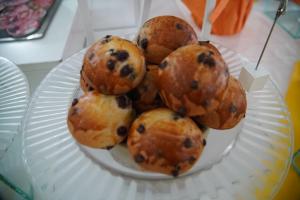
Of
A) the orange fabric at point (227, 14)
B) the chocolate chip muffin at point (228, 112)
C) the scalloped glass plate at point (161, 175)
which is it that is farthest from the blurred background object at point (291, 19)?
the chocolate chip muffin at point (228, 112)

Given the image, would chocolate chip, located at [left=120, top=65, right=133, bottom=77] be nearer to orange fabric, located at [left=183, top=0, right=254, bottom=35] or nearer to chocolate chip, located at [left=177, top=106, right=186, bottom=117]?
chocolate chip, located at [left=177, top=106, right=186, bottom=117]

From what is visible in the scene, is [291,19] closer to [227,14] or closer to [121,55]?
[227,14]

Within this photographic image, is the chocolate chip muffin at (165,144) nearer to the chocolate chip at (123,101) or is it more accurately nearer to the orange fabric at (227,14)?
the chocolate chip at (123,101)

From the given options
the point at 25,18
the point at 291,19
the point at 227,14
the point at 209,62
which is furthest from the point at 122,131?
the point at 291,19

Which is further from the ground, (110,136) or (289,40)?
(110,136)

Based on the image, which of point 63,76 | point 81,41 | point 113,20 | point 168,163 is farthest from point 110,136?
point 113,20

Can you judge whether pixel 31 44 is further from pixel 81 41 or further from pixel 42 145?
pixel 42 145
